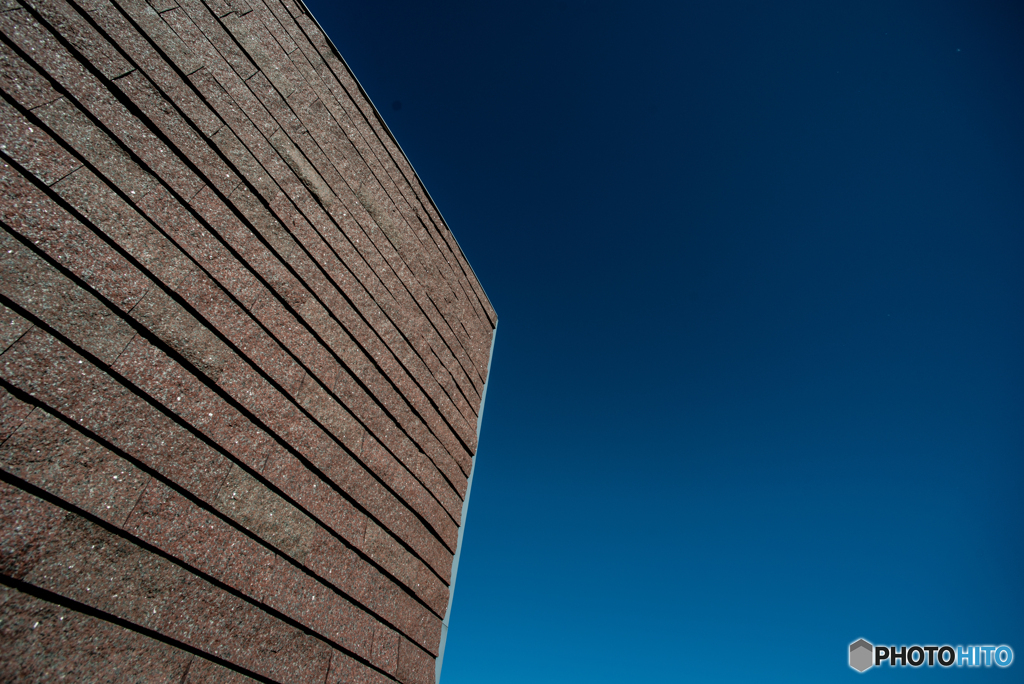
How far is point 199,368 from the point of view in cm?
130

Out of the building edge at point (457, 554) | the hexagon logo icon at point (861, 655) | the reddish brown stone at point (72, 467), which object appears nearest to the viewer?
the reddish brown stone at point (72, 467)

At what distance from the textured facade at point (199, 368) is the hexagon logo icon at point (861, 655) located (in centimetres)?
1744

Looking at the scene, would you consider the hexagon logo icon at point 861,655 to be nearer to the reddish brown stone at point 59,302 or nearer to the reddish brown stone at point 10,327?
the reddish brown stone at point 59,302

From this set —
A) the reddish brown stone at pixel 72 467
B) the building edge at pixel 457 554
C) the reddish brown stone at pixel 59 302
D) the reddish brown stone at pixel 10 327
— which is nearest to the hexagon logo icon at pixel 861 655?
the building edge at pixel 457 554

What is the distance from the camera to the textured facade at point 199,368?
984 millimetres

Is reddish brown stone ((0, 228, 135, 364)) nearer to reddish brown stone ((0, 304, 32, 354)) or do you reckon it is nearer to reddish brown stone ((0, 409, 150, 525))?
reddish brown stone ((0, 304, 32, 354))

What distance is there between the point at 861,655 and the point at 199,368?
776 inches

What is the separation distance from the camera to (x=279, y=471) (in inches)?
58.1

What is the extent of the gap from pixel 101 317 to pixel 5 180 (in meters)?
0.33

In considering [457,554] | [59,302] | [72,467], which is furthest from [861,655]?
[59,302]

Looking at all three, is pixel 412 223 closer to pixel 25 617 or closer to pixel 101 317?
pixel 101 317

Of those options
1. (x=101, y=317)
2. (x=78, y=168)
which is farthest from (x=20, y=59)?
(x=101, y=317)

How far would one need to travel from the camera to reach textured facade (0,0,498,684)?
0.98 meters

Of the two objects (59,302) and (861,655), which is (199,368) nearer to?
(59,302)
